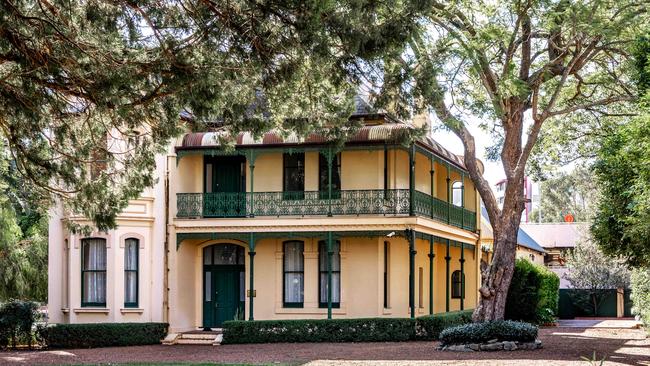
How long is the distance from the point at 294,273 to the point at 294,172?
10.3ft

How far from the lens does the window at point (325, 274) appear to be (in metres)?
30.8

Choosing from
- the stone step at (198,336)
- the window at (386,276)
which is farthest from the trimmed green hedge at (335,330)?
the window at (386,276)

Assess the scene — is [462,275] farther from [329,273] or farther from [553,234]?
[553,234]

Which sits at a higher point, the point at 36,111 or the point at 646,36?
the point at 646,36

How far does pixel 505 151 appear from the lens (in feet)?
83.9

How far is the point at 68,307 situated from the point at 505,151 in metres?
13.9

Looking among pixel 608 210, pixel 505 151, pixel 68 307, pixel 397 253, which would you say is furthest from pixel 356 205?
pixel 608 210

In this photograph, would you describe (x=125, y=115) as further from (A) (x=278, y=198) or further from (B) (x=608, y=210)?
(A) (x=278, y=198)

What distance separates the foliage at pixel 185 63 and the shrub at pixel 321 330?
11.7 meters

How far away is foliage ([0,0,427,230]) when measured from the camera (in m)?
13.4

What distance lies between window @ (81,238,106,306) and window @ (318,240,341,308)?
6487 millimetres

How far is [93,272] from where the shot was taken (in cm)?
3025

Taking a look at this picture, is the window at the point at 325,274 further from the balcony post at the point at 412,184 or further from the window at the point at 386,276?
the balcony post at the point at 412,184

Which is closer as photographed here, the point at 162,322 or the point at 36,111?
the point at 36,111
